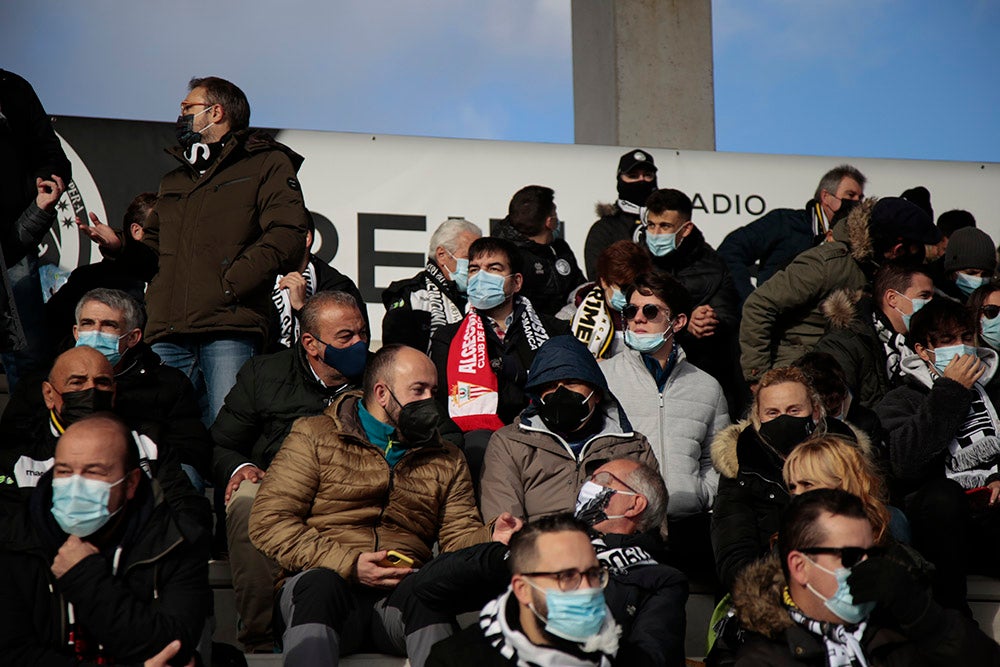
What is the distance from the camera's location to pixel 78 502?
4148 mm

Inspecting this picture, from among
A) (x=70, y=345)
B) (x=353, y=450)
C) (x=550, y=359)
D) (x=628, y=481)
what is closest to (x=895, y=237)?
(x=550, y=359)

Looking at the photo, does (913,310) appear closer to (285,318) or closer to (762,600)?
(762,600)

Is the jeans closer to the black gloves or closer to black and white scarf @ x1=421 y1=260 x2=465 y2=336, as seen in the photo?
black and white scarf @ x1=421 y1=260 x2=465 y2=336

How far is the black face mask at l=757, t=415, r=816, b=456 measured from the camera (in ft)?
17.2

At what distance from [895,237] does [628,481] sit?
3.25 m

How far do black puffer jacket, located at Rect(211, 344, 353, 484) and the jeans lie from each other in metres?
0.34

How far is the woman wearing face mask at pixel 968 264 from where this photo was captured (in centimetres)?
753

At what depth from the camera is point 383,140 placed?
9.45 m

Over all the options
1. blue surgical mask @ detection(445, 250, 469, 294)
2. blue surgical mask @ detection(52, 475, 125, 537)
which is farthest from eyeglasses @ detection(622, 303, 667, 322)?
blue surgical mask @ detection(52, 475, 125, 537)

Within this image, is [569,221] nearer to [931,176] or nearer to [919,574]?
[931,176]

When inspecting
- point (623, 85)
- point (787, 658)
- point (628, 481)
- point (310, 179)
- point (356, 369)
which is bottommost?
point (787, 658)

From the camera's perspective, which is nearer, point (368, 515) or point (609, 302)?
point (368, 515)

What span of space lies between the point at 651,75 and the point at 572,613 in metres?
7.47

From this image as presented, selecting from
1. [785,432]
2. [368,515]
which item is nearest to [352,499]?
[368,515]
